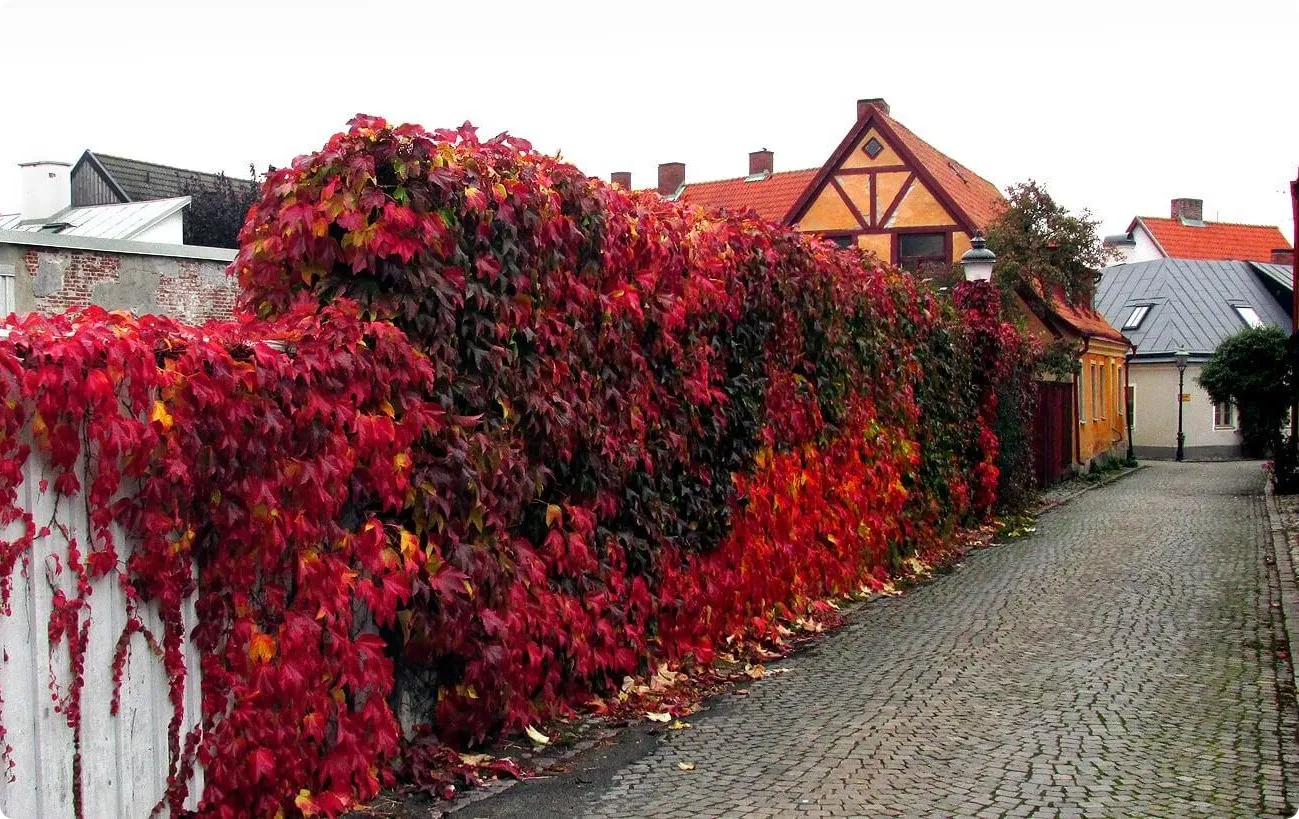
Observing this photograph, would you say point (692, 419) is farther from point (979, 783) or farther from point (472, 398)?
point (979, 783)

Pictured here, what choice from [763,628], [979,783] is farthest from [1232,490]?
[979,783]

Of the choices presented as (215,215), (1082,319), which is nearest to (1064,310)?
(1082,319)

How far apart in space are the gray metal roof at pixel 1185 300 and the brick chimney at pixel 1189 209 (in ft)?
48.8

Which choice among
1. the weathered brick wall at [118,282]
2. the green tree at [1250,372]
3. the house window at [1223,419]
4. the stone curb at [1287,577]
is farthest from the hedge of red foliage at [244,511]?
the house window at [1223,419]

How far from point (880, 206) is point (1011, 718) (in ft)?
85.0

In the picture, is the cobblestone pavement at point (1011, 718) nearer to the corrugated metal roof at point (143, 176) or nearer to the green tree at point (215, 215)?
the green tree at point (215, 215)

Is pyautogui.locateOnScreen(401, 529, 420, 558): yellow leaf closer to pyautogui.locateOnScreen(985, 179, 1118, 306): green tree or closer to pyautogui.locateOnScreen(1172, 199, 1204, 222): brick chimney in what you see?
pyautogui.locateOnScreen(985, 179, 1118, 306): green tree

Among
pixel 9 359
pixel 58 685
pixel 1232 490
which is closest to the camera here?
pixel 9 359

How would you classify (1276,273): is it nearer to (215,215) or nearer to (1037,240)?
(1037,240)

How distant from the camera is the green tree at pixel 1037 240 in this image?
26.8 m

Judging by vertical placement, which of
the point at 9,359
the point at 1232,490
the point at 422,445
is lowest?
the point at 1232,490

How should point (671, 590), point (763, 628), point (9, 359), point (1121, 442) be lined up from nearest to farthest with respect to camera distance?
point (9, 359), point (671, 590), point (763, 628), point (1121, 442)

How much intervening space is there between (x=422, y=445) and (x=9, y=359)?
2.07 m

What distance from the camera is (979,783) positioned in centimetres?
576
